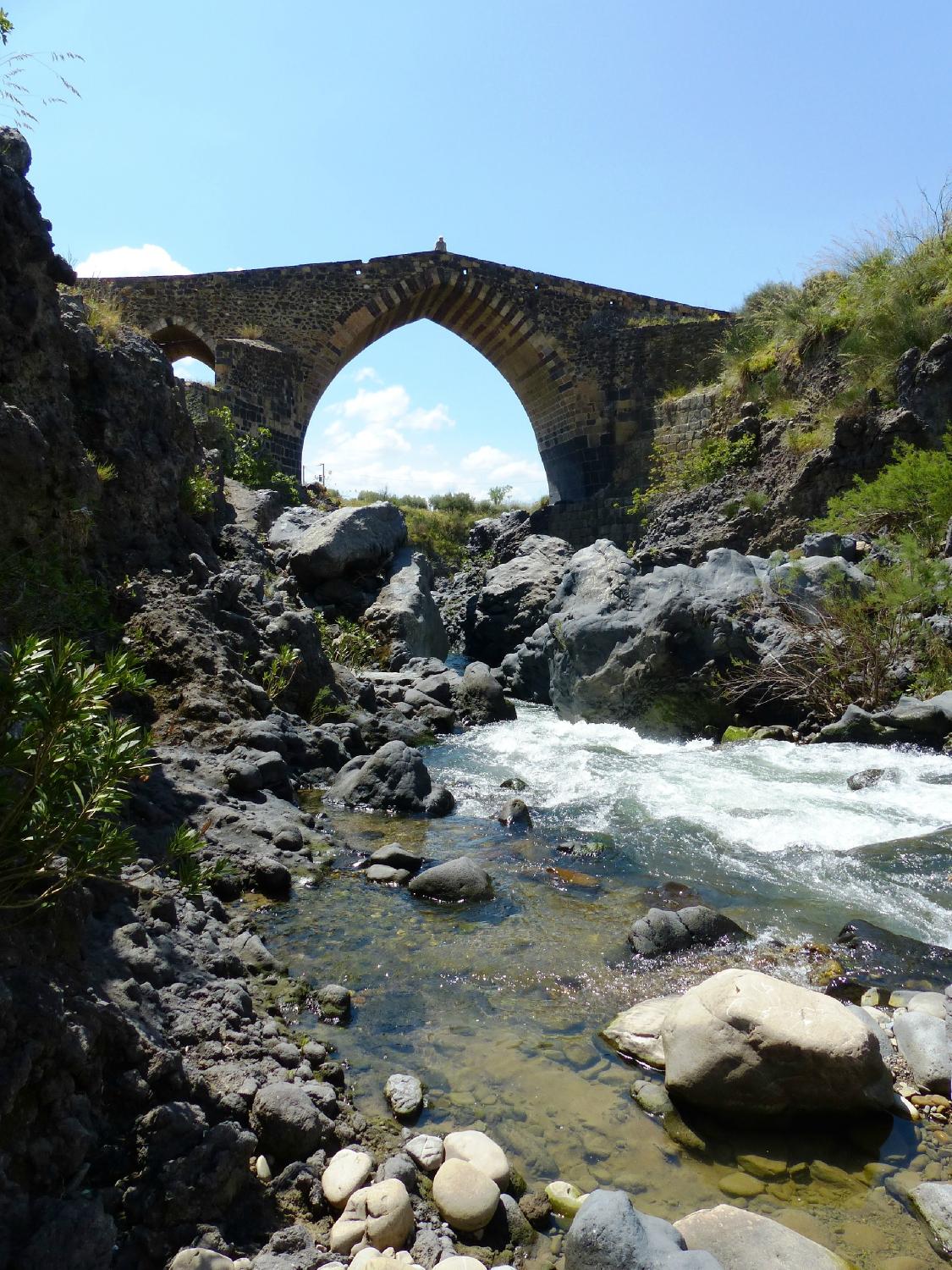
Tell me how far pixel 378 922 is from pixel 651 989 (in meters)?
1.27

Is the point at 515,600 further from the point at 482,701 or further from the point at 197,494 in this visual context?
the point at 197,494

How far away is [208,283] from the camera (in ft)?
59.2

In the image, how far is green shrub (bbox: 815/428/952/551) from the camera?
9.23 metres

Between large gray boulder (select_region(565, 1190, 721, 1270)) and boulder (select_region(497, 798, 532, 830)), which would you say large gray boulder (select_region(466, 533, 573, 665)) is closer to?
boulder (select_region(497, 798, 532, 830))

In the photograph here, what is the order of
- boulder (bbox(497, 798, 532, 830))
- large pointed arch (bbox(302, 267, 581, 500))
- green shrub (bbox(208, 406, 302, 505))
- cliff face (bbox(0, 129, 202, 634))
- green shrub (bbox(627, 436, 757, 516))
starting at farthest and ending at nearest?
large pointed arch (bbox(302, 267, 581, 500)) < green shrub (bbox(627, 436, 757, 516)) < green shrub (bbox(208, 406, 302, 505)) < boulder (bbox(497, 798, 532, 830)) < cliff face (bbox(0, 129, 202, 634))

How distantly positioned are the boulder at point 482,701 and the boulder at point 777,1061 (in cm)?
705

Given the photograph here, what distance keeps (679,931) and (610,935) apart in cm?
32

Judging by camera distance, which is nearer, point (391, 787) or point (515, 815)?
point (515, 815)

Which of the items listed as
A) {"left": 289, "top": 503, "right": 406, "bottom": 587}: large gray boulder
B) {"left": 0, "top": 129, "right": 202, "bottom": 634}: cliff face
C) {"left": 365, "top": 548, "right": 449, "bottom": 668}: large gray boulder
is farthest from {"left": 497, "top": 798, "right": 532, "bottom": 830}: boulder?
{"left": 289, "top": 503, "right": 406, "bottom": 587}: large gray boulder

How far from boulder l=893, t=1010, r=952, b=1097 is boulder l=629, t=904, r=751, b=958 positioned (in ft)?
2.81

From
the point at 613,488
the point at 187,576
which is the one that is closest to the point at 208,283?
the point at 613,488

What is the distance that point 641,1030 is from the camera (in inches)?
113

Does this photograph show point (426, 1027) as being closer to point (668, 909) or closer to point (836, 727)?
point (668, 909)

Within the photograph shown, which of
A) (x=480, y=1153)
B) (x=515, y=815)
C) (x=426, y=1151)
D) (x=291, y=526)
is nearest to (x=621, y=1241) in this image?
(x=480, y=1153)
